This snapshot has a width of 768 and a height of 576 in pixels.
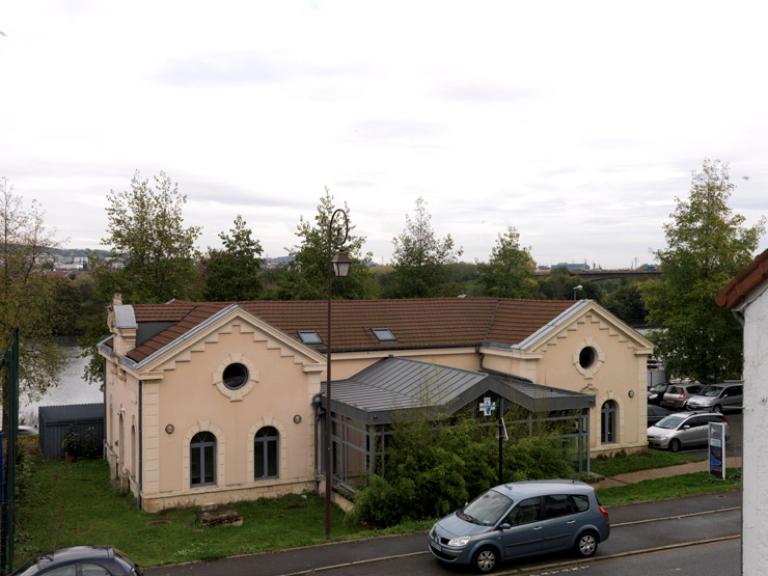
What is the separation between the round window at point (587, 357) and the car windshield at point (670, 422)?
477 centimetres

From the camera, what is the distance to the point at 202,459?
21422 mm

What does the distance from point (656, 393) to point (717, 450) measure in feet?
62.9

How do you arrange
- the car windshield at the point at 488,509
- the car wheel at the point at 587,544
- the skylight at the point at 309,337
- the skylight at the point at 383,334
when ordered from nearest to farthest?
the car windshield at the point at 488,509 → the car wheel at the point at 587,544 → the skylight at the point at 309,337 → the skylight at the point at 383,334

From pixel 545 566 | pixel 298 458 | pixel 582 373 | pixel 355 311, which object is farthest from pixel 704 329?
pixel 545 566

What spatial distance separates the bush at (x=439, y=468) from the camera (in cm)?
1819

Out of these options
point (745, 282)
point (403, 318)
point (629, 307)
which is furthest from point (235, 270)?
point (629, 307)

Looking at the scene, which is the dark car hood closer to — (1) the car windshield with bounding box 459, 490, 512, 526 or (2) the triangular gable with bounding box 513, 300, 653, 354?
(1) the car windshield with bounding box 459, 490, 512, 526

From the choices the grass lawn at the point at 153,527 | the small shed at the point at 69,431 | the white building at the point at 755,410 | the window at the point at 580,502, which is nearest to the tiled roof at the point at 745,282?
the white building at the point at 755,410

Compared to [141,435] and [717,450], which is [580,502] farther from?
[141,435]

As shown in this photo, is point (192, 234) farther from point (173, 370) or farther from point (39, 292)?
point (173, 370)

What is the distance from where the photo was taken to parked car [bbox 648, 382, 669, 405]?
3950cm

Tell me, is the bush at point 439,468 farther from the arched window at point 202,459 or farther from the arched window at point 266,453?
the arched window at point 202,459

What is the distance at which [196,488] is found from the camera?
2125 centimetres

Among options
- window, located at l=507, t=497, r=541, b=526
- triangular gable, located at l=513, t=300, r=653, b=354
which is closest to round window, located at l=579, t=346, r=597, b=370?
triangular gable, located at l=513, t=300, r=653, b=354
